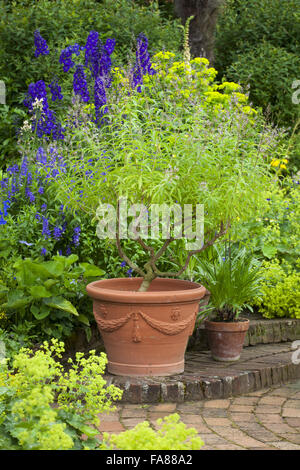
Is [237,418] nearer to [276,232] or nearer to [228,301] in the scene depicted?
[228,301]

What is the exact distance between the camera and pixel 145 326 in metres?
4.25

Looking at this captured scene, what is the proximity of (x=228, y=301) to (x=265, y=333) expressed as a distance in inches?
26.6

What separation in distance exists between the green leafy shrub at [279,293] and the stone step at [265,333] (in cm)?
7

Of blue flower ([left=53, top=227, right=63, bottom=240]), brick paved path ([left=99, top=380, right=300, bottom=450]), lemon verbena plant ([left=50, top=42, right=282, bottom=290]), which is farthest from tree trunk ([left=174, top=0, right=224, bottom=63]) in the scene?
brick paved path ([left=99, top=380, right=300, bottom=450])

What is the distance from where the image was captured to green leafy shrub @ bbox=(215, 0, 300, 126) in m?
9.11

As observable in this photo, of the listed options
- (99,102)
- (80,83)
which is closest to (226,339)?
(99,102)

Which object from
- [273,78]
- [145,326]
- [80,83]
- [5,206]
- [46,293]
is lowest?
[145,326]

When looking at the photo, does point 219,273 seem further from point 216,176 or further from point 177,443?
point 177,443

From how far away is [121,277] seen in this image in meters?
5.02

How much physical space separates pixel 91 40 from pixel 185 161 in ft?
7.62

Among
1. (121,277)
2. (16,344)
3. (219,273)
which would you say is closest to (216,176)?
(219,273)

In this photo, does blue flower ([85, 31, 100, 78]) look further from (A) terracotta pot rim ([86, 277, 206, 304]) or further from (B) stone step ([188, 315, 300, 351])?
(B) stone step ([188, 315, 300, 351])

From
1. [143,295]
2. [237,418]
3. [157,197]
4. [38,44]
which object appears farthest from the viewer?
[38,44]

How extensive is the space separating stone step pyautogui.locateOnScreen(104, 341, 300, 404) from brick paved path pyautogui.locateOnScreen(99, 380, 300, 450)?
53mm
